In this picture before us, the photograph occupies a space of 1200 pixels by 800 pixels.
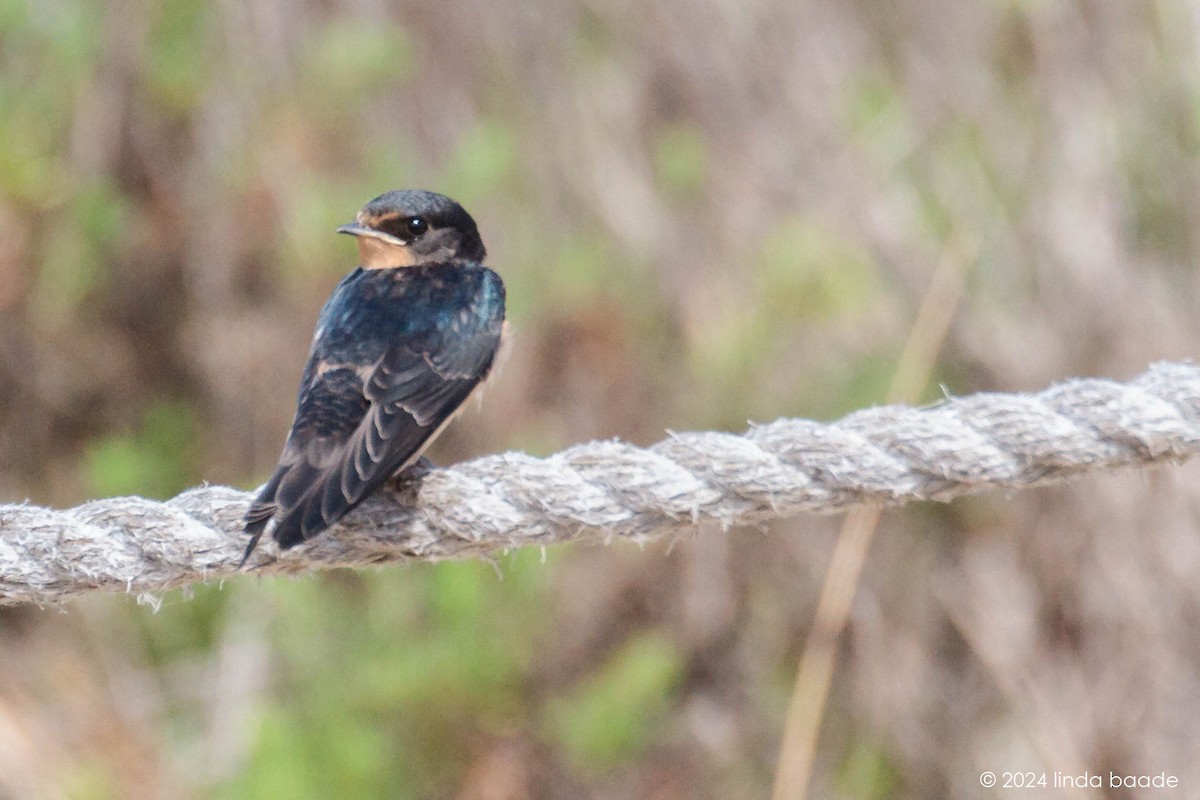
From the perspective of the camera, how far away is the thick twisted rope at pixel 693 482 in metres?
1.74

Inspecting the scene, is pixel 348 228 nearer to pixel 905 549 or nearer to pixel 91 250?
pixel 905 549

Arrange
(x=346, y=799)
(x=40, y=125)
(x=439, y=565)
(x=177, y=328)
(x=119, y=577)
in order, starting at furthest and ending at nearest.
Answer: (x=177, y=328) < (x=40, y=125) < (x=439, y=565) < (x=346, y=799) < (x=119, y=577)

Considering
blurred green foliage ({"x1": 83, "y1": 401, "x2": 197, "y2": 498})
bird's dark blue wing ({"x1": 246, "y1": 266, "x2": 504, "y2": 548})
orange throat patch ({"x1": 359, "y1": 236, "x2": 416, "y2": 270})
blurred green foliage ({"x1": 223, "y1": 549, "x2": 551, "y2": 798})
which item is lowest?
blurred green foliage ({"x1": 223, "y1": 549, "x2": 551, "y2": 798})

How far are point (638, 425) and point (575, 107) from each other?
92cm

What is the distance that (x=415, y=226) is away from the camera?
2.76 metres

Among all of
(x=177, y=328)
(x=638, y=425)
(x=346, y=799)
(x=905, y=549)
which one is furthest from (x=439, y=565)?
(x=177, y=328)

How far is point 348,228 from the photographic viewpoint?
2629 mm

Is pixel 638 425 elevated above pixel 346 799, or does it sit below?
above

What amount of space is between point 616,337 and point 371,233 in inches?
50.4

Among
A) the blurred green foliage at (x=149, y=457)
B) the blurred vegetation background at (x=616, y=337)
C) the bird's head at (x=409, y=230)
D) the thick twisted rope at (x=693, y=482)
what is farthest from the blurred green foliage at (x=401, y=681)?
the thick twisted rope at (x=693, y=482)

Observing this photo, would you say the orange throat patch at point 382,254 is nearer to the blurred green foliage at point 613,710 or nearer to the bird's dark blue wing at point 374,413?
the bird's dark blue wing at point 374,413

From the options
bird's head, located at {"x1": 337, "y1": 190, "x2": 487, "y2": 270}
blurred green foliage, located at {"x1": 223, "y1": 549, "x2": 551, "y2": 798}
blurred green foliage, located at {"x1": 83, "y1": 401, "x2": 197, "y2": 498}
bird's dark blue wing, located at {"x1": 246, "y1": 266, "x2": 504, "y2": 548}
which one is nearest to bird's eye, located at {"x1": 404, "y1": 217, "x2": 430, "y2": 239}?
bird's head, located at {"x1": 337, "y1": 190, "x2": 487, "y2": 270}

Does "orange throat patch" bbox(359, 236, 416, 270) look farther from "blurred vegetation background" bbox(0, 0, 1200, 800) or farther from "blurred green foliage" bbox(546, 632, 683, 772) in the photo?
"blurred green foliage" bbox(546, 632, 683, 772)

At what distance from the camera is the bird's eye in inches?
108
